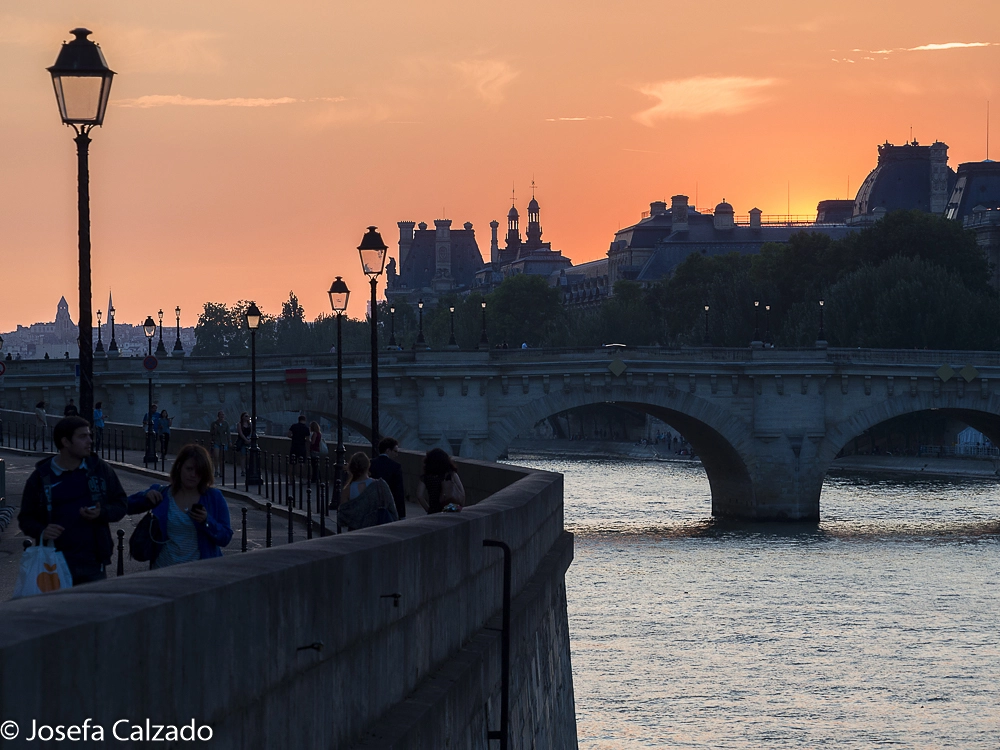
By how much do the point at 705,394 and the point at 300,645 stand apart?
5787 cm

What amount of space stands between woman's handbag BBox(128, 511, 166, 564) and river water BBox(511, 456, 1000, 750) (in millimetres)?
19822

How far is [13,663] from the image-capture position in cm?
416

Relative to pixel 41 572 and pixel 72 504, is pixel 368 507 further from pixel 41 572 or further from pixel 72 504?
pixel 41 572

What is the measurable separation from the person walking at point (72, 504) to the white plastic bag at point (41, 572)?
0.40 metres

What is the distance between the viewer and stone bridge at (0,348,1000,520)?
59.8m

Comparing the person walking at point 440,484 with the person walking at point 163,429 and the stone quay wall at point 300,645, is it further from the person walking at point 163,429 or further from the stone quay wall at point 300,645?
the person walking at point 163,429

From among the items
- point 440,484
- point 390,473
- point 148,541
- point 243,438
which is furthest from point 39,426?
point 148,541

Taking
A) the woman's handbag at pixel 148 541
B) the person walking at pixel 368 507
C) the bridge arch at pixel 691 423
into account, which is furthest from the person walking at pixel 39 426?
the woman's handbag at pixel 148 541

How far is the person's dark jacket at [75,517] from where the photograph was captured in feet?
26.8

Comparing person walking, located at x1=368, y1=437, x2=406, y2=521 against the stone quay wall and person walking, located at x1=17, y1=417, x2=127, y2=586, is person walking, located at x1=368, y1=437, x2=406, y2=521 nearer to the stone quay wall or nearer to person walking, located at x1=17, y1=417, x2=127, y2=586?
the stone quay wall

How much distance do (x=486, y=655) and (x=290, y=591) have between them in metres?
3.81

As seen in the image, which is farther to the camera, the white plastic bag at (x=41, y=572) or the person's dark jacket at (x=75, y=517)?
→ the person's dark jacket at (x=75, y=517)

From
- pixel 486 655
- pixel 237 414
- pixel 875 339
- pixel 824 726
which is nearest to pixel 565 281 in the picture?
pixel 875 339

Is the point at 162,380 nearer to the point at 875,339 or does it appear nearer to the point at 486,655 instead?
the point at 875,339
